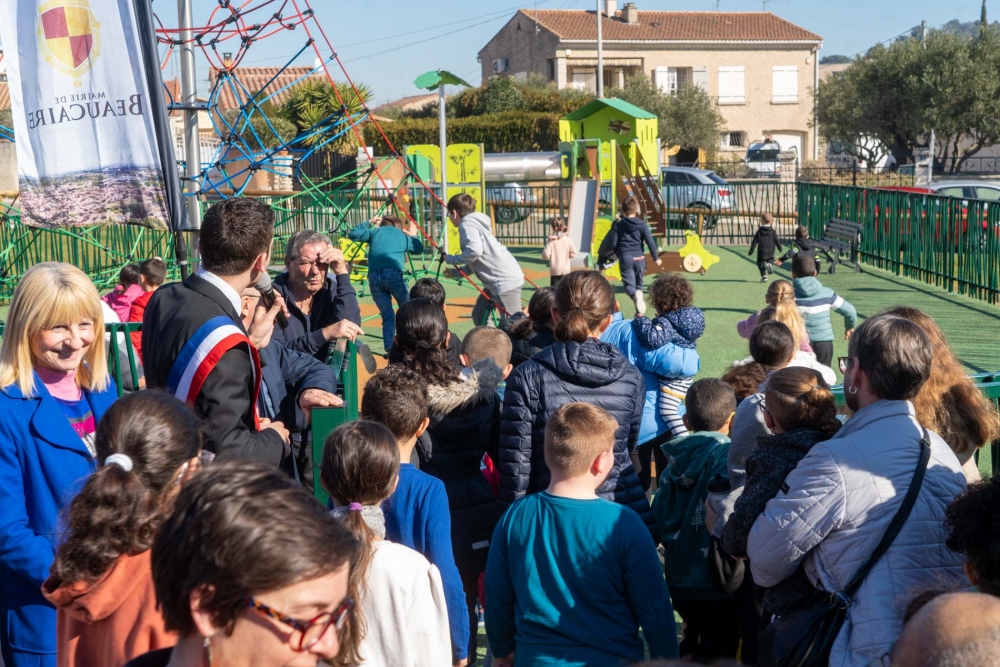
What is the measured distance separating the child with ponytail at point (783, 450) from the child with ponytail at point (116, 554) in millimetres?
1650

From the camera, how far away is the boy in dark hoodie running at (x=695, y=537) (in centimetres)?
371

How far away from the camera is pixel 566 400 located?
375cm

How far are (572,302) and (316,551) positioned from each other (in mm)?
2640

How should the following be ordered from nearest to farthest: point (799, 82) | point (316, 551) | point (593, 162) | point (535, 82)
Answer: point (316, 551)
point (593, 162)
point (535, 82)
point (799, 82)

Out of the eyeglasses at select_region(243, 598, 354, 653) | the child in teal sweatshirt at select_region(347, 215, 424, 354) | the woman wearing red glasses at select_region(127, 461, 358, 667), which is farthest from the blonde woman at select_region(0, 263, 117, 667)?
the child in teal sweatshirt at select_region(347, 215, 424, 354)

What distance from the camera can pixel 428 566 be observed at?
2729mm

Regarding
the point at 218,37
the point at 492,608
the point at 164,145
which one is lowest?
the point at 492,608

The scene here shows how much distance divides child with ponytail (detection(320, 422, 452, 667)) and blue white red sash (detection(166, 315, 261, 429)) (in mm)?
489

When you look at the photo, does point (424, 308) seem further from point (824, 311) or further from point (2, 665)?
point (824, 311)

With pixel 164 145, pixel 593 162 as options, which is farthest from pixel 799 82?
pixel 164 145

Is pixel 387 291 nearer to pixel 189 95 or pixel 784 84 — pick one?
pixel 189 95

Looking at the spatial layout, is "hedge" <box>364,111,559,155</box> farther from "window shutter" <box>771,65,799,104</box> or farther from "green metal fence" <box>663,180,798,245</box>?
"window shutter" <box>771,65,799,104</box>

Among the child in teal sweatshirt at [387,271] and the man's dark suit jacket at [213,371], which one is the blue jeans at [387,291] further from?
the man's dark suit jacket at [213,371]

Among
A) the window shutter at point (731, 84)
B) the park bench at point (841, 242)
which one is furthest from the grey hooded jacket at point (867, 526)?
the window shutter at point (731, 84)
